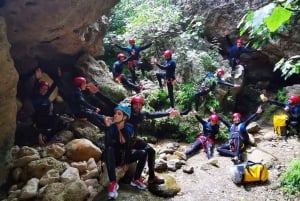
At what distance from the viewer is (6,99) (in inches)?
240

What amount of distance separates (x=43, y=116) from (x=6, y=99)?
6.51ft

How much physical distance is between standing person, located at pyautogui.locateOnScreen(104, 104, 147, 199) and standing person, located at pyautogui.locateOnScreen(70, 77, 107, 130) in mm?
2598

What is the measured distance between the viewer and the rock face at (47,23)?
6.79 meters

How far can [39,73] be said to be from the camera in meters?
8.16

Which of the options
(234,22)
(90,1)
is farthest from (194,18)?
(90,1)

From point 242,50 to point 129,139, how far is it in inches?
341

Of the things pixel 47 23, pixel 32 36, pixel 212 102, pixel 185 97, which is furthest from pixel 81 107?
pixel 212 102

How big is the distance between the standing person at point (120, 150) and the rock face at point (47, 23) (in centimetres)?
284

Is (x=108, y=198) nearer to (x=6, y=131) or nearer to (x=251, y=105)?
(x=6, y=131)

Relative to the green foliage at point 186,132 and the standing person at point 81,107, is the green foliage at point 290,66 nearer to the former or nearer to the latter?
the standing person at point 81,107

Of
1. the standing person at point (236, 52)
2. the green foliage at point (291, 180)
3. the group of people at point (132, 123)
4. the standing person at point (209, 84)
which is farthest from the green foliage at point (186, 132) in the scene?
the green foliage at point (291, 180)

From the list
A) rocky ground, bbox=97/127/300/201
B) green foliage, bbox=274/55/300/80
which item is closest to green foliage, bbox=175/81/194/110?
rocky ground, bbox=97/127/300/201

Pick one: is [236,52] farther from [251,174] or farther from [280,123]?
[251,174]

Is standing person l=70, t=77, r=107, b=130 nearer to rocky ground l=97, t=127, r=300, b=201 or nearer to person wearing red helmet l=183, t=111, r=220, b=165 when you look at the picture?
rocky ground l=97, t=127, r=300, b=201
